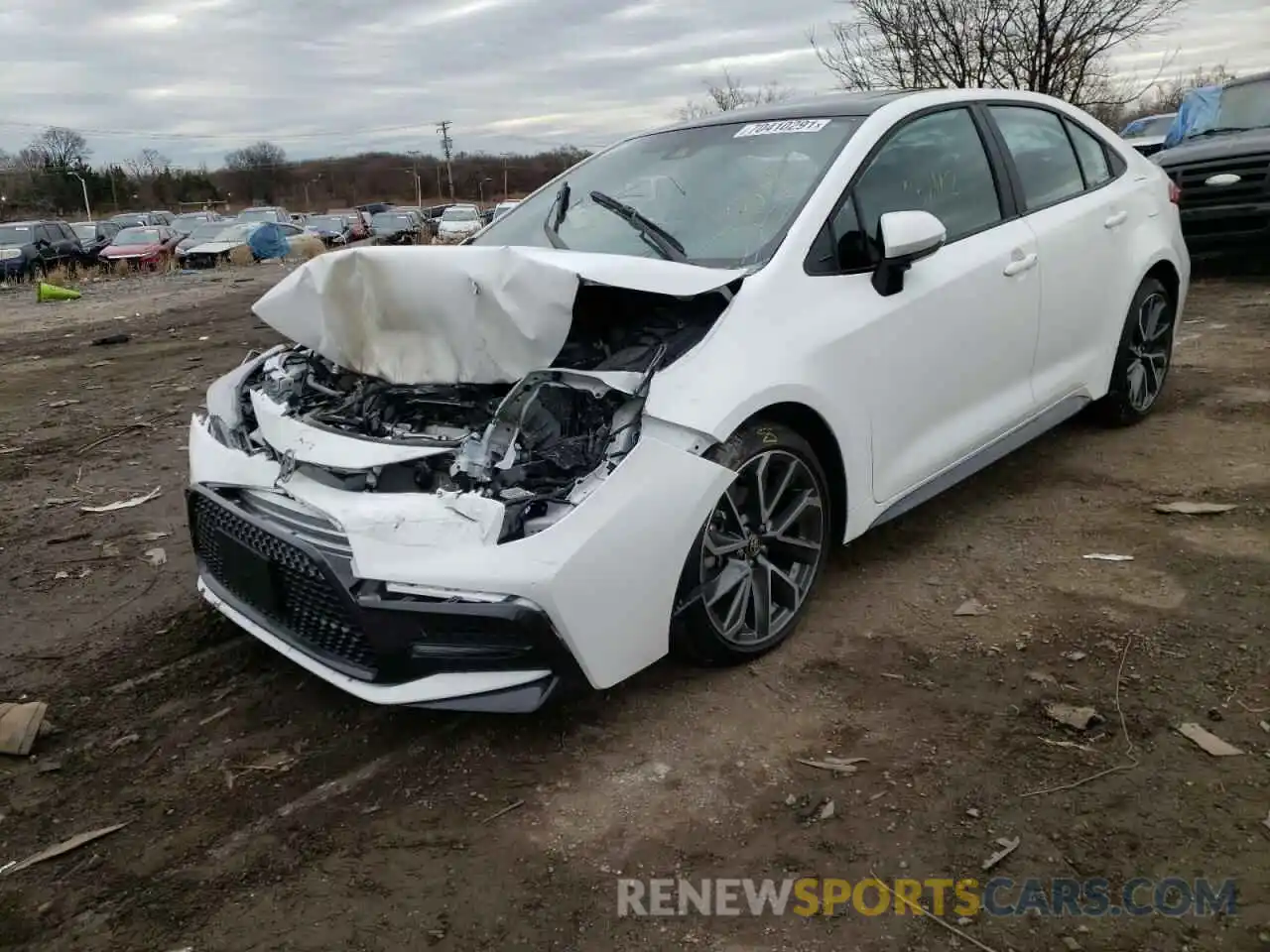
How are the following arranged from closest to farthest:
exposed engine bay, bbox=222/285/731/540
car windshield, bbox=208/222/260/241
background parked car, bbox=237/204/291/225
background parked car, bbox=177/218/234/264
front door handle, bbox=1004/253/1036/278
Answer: exposed engine bay, bbox=222/285/731/540, front door handle, bbox=1004/253/1036/278, background parked car, bbox=177/218/234/264, car windshield, bbox=208/222/260/241, background parked car, bbox=237/204/291/225

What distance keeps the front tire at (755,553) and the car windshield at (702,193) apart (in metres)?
0.67

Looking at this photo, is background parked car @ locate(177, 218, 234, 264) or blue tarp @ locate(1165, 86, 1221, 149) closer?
blue tarp @ locate(1165, 86, 1221, 149)

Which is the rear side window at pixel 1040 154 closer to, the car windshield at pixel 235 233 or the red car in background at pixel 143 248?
the red car in background at pixel 143 248

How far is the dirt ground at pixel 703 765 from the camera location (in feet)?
7.40

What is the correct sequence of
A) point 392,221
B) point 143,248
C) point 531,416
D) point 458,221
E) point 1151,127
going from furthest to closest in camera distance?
point 392,221
point 458,221
point 143,248
point 1151,127
point 531,416

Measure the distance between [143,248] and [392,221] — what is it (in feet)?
27.5

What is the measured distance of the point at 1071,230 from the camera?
4367 mm

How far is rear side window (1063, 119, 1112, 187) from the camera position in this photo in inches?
185

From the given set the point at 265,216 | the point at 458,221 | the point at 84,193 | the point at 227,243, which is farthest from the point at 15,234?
the point at 84,193

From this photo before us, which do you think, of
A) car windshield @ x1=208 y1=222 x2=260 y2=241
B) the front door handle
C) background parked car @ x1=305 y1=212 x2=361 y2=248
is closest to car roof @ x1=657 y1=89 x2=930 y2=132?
the front door handle

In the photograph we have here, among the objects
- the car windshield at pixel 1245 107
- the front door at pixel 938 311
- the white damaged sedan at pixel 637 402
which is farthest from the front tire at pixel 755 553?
the car windshield at pixel 1245 107

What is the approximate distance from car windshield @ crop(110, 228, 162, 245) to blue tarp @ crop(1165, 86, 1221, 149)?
22.3 meters

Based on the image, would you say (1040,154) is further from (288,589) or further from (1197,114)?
(1197,114)

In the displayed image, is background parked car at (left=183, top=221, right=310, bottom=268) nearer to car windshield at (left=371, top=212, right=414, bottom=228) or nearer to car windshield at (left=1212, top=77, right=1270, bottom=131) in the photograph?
car windshield at (left=371, top=212, right=414, bottom=228)
